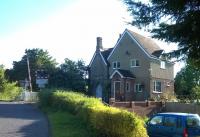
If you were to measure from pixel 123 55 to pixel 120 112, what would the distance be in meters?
41.0

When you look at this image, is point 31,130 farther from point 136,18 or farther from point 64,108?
point 136,18

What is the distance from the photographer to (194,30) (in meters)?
6.81

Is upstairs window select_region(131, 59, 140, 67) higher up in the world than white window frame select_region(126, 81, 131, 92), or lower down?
higher up

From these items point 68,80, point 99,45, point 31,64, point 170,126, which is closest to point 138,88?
point 99,45

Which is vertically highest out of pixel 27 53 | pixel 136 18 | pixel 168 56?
pixel 27 53

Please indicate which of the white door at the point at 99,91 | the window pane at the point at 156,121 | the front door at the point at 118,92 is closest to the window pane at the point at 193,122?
the window pane at the point at 156,121

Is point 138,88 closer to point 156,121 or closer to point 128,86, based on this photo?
point 128,86

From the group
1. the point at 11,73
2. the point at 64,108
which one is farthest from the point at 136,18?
the point at 11,73

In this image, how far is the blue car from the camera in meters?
18.3

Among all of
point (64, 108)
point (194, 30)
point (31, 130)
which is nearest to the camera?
point (194, 30)

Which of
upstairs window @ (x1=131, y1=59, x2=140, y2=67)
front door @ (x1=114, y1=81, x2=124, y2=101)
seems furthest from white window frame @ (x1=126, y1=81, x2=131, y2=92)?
upstairs window @ (x1=131, y1=59, x2=140, y2=67)

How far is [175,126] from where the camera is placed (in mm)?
18656

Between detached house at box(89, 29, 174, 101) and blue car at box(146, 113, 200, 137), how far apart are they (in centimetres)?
3189

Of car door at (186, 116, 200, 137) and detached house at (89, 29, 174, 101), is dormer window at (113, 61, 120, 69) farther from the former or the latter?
car door at (186, 116, 200, 137)
